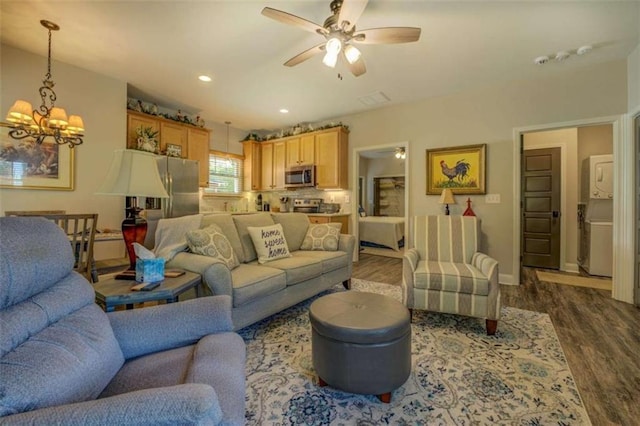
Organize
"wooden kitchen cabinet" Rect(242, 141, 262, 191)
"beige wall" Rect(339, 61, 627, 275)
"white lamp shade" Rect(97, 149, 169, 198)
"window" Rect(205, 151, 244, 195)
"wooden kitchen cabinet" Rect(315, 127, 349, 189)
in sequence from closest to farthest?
"white lamp shade" Rect(97, 149, 169, 198) < "beige wall" Rect(339, 61, 627, 275) < "wooden kitchen cabinet" Rect(315, 127, 349, 189) < "window" Rect(205, 151, 244, 195) < "wooden kitchen cabinet" Rect(242, 141, 262, 191)

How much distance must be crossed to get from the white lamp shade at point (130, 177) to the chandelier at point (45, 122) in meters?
1.84

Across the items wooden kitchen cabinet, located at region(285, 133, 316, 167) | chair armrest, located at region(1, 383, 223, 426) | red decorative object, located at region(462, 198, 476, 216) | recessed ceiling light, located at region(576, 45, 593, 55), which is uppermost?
recessed ceiling light, located at region(576, 45, 593, 55)

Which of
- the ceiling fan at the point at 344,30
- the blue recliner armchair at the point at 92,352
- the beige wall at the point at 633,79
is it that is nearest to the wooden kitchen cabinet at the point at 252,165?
the ceiling fan at the point at 344,30

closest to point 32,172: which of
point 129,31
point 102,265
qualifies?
point 102,265

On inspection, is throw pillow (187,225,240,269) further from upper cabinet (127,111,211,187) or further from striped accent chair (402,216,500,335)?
upper cabinet (127,111,211,187)

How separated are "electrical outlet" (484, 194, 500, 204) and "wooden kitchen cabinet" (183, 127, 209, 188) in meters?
4.67

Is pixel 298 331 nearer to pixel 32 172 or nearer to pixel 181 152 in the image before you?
pixel 32 172

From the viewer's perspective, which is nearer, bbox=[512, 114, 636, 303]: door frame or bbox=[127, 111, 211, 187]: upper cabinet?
bbox=[512, 114, 636, 303]: door frame

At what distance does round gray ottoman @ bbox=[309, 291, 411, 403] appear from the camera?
58.5 inches

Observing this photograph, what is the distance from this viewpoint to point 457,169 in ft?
13.5

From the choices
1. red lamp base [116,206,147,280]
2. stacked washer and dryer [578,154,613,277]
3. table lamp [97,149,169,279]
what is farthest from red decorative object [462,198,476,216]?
red lamp base [116,206,147,280]

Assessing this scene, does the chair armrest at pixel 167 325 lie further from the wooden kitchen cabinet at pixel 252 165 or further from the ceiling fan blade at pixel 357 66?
the wooden kitchen cabinet at pixel 252 165

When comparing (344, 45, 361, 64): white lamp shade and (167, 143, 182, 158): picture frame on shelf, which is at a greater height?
(344, 45, 361, 64): white lamp shade

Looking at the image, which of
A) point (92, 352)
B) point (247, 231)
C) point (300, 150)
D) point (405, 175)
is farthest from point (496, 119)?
point (92, 352)
